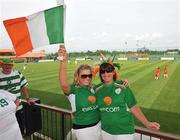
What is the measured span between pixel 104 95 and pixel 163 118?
6.07 metres

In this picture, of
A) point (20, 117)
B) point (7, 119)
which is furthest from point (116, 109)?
point (20, 117)

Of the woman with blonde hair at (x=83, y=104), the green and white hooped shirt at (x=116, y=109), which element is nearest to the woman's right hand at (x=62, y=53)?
the woman with blonde hair at (x=83, y=104)

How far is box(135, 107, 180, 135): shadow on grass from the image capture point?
6.97 meters

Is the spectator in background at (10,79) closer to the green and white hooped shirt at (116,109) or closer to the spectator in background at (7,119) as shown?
the spectator in background at (7,119)

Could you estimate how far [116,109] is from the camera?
8.71 feet

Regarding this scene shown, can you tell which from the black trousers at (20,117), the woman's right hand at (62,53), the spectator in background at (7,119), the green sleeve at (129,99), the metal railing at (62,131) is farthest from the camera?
the black trousers at (20,117)

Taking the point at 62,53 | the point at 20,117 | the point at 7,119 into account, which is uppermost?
the point at 62,53

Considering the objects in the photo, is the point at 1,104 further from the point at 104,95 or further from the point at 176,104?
the point at 176,104

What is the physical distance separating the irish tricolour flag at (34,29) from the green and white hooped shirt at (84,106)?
93cm

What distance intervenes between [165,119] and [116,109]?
5940 millimetres

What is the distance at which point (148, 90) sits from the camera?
13.6 m

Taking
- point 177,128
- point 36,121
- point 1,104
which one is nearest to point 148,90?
point 177,128

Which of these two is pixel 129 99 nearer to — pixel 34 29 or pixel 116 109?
pixel 116 109

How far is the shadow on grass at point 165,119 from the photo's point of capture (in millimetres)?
6968
